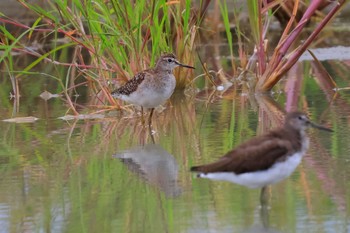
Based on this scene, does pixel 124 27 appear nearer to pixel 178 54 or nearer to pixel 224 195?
pixel 178 54

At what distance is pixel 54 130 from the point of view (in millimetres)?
9367

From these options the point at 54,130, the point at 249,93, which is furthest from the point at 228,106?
the point at 54,130

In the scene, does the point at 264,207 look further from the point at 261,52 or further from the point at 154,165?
the point at 261,52

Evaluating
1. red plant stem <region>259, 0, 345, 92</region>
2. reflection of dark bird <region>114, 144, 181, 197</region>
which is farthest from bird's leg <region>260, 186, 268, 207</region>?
red plant stem <region>259, 0, 345, 92</region>

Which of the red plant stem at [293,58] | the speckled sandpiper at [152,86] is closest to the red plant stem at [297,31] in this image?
the red plant stem at [293,58]

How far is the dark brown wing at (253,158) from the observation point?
19.3 feet

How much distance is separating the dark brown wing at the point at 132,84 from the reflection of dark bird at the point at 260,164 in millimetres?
3677

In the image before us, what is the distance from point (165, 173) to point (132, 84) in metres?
2.49

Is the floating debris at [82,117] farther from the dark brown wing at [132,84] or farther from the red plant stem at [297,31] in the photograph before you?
the red plant stem at [297,31]

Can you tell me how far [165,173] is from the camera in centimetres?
730

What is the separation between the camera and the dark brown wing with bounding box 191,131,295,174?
19.3 feet

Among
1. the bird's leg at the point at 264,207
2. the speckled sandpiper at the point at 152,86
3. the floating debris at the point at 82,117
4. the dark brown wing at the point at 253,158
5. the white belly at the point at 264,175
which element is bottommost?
the bird's leg at the point at 264,207

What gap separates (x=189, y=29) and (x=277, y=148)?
487 cm

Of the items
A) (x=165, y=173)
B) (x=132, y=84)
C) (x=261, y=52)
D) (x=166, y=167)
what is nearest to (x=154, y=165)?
(x=166, y=167)
